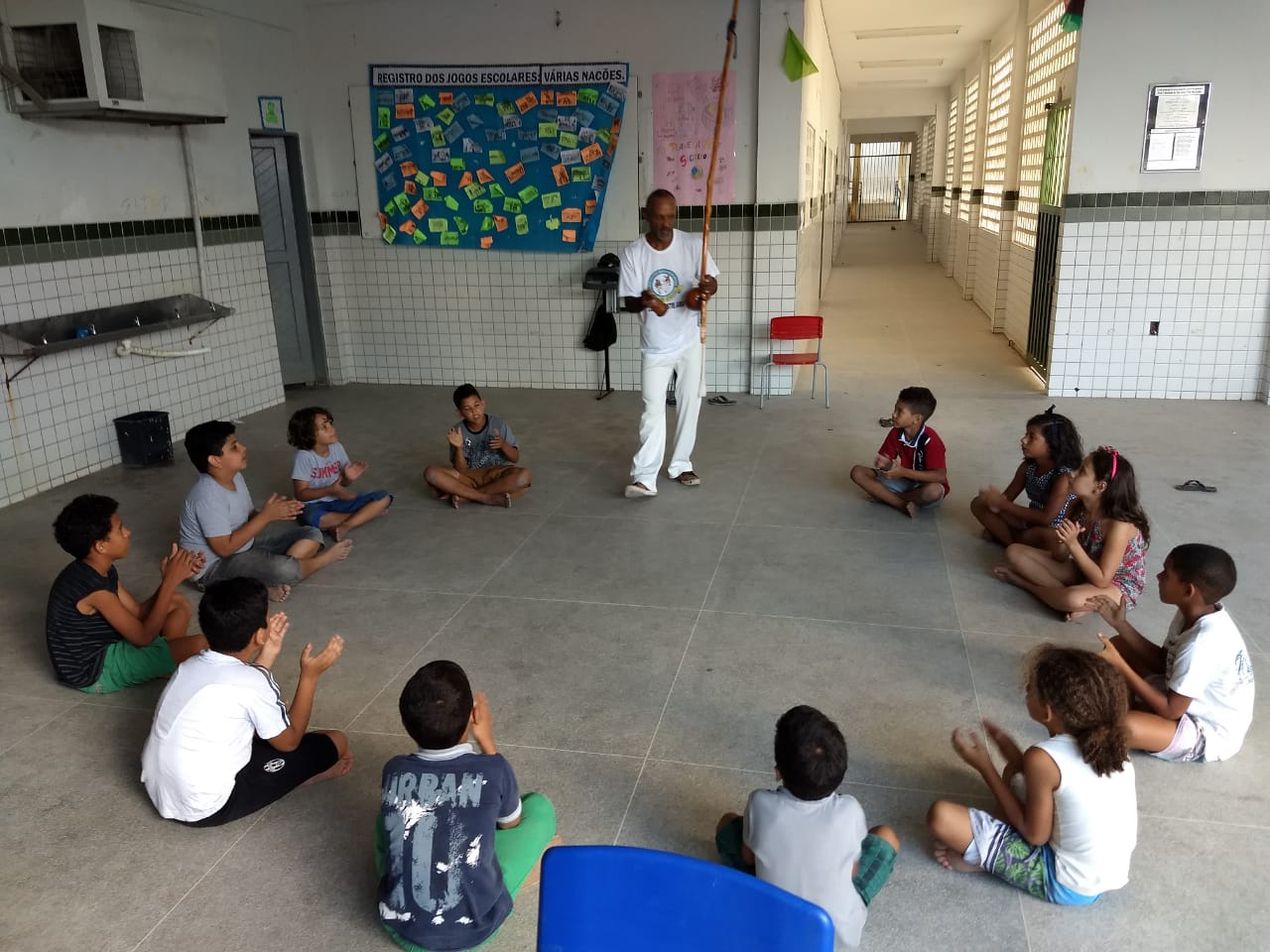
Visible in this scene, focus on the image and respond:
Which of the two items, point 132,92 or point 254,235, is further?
point 254,235

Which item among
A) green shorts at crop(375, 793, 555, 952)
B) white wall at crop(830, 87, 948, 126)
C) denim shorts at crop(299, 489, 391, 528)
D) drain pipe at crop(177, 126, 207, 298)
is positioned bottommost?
green shorts at crop(375, 793, 555, 952)

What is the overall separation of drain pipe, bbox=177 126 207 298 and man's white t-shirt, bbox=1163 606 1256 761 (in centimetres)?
595

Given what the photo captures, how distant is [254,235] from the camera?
22.5 feet

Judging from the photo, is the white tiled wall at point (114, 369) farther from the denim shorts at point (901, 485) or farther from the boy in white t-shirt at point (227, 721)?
the denim shorts at point (901, 485)

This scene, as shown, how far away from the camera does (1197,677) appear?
2.53m

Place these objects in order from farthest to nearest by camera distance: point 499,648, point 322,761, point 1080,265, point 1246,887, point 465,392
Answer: point 1080,265, point 465,392, point 499,648, point 322,761, point 1246,887

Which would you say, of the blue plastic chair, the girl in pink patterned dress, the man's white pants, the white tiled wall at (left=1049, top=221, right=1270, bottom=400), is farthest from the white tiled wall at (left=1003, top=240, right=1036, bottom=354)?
the blue plastic chair

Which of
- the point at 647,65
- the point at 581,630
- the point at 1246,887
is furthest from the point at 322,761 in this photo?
the point at 647,65

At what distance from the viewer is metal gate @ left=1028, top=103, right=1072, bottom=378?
272 inches

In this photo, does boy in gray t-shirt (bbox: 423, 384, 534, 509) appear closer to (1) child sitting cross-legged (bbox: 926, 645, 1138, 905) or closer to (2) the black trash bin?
(2) the black trash bin

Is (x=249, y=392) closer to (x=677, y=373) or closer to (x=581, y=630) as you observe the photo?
(x=677, y=373)

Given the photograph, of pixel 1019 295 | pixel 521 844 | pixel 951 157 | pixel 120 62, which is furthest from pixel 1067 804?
pixel 951 157

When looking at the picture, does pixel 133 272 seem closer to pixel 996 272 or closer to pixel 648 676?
pixel 648 676

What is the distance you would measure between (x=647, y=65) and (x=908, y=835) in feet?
18.8
